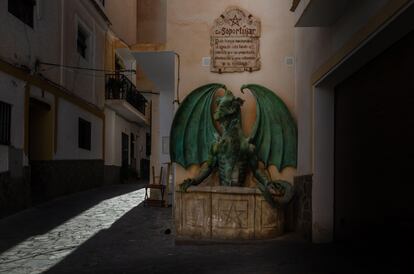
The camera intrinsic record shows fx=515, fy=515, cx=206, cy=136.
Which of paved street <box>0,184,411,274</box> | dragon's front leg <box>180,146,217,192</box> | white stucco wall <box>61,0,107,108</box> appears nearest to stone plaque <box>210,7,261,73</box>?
dragon's front leg <box>180,146,217,192</box>

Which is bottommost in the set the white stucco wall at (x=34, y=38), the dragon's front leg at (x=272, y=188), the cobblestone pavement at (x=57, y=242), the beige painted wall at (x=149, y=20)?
the cobblestone pavement at (x=57, y=242)

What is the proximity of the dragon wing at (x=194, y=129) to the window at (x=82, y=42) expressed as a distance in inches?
333

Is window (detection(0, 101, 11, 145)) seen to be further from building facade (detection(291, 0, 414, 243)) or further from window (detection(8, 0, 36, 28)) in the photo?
building facade (detection(291, 0, 414, 243))

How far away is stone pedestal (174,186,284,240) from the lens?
7.16 metres

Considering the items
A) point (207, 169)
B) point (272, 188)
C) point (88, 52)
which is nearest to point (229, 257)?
point (272, 188)

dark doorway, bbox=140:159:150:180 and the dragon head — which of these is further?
dark doorway, bbox=140:159:150:180

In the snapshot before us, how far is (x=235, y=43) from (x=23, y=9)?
5.61m

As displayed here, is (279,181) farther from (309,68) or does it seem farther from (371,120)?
(371,120)

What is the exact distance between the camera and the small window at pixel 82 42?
15812 mm

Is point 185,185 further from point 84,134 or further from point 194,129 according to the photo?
point 84,134

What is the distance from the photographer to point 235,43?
8156 mm

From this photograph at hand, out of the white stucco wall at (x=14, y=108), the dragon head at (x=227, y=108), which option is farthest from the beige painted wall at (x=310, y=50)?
the white stucco wall at (x=14, y=108)

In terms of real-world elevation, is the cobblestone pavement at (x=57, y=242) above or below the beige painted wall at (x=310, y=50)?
below

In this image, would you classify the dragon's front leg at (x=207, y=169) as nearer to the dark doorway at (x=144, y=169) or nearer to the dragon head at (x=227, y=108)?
the dragon head at (x=227, y=108)
